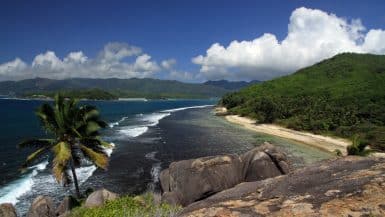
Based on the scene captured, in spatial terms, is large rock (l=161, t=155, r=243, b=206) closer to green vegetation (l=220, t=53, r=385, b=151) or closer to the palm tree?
the palm tree

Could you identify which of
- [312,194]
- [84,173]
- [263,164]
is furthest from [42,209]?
[312,194]

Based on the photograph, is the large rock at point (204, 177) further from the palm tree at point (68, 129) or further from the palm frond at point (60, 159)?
the palm frond at point (60, 159)

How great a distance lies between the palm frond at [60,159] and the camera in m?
27.0

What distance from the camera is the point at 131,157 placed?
197ft

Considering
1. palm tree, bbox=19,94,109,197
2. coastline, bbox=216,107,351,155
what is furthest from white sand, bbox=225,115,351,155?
palm tree, bbox=19,94,109,197

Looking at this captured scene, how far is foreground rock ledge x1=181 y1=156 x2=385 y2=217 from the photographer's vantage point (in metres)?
6.80

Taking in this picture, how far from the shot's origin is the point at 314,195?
751cm

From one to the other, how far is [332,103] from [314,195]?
122707 mm

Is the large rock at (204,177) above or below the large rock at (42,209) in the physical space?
above

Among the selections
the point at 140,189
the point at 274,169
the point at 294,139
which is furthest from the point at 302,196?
the point at 294,139

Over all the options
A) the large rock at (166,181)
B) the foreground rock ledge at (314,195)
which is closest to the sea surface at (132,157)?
the large rock at (166,181)

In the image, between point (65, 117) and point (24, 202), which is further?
point (24, 202)

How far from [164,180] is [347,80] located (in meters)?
154

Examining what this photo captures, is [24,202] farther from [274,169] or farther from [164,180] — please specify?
[274,169]
